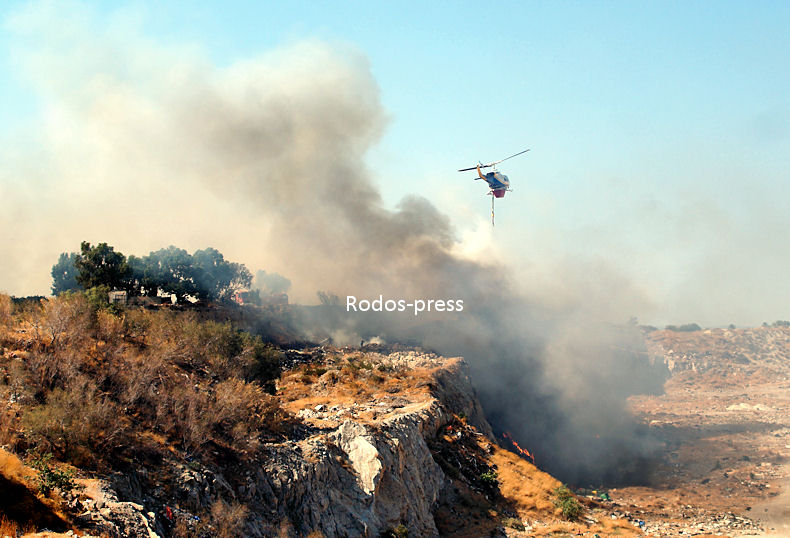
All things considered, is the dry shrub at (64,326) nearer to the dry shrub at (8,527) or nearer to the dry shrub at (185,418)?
the dry shrub at (185,418)

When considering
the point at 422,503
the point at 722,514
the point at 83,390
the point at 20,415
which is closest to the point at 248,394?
→ the point at 83,390

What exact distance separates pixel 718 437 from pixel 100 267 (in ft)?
260

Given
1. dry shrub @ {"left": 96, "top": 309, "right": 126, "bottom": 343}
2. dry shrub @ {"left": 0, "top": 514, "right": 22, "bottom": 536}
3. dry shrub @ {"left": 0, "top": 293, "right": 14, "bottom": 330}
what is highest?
dry shrub @ {"left": 0, "top": 293, "right": 14, "bottom": 330}

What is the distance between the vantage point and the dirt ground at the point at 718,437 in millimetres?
38312

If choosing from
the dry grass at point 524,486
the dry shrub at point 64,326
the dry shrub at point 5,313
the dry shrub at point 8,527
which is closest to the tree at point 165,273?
the dry shrub at point 5,313

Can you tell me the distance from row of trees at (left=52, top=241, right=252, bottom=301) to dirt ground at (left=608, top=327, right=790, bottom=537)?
58892 mm

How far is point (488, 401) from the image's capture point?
7444 cm

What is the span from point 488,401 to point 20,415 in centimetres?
6514

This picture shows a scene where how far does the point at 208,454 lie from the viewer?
708 inches

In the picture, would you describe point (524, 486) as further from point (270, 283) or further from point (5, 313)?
point (270, 283)

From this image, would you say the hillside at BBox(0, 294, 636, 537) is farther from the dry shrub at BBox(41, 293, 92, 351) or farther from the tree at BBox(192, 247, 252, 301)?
the tree at BBox(192, 247, 252, 301)

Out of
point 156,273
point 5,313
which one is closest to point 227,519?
point 5,313

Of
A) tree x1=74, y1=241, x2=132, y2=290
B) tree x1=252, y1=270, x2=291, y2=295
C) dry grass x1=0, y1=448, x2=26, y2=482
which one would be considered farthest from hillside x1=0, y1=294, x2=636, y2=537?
tree x1=252, y1=270, x2=291, y2=295

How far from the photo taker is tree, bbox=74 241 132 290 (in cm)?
6341
